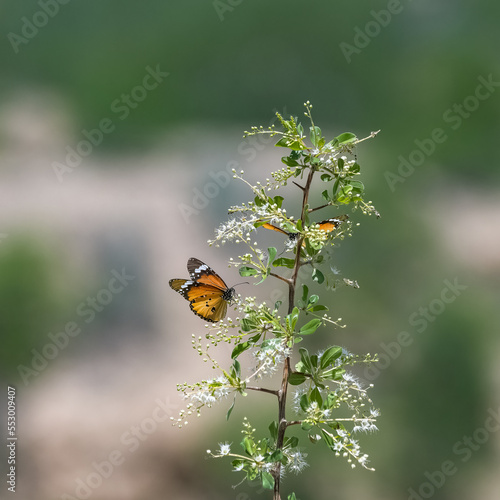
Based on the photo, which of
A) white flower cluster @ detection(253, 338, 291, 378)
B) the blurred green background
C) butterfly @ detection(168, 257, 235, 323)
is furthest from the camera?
the blurred green background

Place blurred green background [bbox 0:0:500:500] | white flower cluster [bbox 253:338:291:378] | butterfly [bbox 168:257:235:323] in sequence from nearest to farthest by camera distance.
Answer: white flower cluster [bbox 253:338:291:378] → butterfly [bbox 168:257:235:323] → blurred green background [bbox 0:0:500:500]

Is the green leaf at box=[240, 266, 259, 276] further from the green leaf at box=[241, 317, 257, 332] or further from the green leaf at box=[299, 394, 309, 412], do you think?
the green leaf at box=[299, 394, 309, 412]

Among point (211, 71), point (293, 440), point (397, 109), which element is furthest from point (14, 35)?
point (293, 440)

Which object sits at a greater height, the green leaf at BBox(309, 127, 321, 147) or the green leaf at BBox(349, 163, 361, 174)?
the green leaf at BBox(309, 127, 321, 147)

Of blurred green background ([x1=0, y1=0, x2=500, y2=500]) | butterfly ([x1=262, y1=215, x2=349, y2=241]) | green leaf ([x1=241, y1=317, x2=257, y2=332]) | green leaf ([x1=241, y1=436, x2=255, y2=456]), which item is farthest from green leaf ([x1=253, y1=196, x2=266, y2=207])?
blurred green background ([x1=0, y1=0, x2=500, y2=500])

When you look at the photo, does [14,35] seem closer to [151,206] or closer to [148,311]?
[151,206]

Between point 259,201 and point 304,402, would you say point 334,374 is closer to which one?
point 304,402

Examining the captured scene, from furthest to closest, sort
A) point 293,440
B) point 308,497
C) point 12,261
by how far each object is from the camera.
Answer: point 12,261
point 308,497
point 293,440
